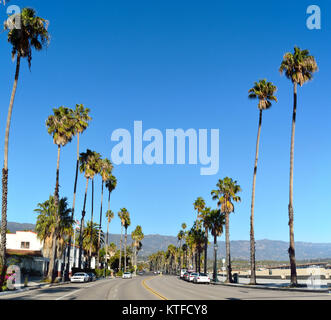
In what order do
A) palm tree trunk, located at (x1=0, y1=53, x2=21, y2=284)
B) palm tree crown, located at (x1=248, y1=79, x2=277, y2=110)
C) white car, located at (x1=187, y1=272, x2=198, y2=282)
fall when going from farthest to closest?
white car, located at (x1=187, y1=272, x2=198, y2=282)
palm tree crown, located at (x1=248, y1=79, x2=277, y2=110)
palm tree trunk, located at (x1=0, y1=53, x2=21, y2=284)

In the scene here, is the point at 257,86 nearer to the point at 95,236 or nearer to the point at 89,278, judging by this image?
the point at 89,278

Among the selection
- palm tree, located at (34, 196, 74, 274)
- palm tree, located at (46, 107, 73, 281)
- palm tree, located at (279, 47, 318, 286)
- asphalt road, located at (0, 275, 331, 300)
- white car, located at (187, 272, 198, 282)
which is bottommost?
white car, located at (187, 272, 198, 282)

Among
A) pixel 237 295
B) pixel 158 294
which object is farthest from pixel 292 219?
pixel 158 294

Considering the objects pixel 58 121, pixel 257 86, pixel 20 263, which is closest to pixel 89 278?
pixel 20 263

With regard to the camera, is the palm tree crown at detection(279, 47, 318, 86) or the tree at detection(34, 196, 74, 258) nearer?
the palm tree crown at detection(279, 47, 318, 86)

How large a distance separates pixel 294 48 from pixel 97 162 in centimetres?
4140

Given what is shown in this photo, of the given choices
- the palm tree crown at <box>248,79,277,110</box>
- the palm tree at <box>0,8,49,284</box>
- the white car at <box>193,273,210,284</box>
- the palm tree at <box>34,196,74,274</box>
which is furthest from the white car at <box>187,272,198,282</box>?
the palm tree at <box>0,8,49,284</box>

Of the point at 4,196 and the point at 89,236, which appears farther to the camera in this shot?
the point at 89,236

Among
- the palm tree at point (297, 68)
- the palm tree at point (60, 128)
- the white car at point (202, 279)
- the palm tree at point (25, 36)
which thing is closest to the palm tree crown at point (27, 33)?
the palm tree at point (25, 36)

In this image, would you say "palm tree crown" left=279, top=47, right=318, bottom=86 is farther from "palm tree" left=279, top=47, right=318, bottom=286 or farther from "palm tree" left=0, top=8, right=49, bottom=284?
"palm tree" left=0, top=8, right=49, bottom=284

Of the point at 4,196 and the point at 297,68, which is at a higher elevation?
the point at 297,68

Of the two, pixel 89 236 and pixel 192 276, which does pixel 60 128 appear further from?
pixel 89 236
